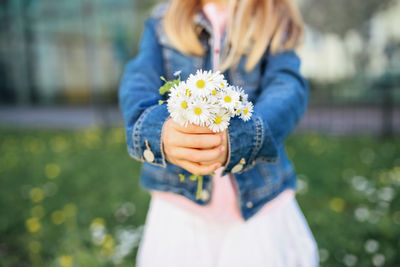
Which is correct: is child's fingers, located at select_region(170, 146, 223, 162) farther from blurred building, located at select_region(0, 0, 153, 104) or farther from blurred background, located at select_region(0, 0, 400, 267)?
blurred building, located at select_region(0, 0, 153, 104)

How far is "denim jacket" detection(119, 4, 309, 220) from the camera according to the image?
869 mm

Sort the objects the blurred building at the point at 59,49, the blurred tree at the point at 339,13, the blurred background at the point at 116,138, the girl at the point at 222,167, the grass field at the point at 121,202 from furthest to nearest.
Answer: the blurred building at the point at 59,49 → the blurred tree at the point at 339,13 → the blurred background at the point at 116,138 → the grass field at the point at 121,202 → the girl at the point at 222,167

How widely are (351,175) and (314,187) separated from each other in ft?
1.93

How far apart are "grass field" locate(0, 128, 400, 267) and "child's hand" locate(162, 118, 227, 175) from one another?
170 centimetres

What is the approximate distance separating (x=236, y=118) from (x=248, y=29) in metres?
0.44

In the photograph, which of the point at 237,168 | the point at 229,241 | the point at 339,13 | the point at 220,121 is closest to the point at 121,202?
the point at 229,241

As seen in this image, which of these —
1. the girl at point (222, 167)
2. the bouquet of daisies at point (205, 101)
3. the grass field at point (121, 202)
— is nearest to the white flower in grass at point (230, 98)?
the bouquet of daisies at point (205, 101)

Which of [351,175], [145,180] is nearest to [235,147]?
[145,180]

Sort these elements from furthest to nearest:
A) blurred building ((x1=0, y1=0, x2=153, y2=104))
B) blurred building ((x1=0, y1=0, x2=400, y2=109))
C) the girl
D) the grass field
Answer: blurred building ((x1=0, y1=0, x2=153, y2=104)) < blurred building ((x1=0, y1=0, x2=400, y2=109)) < the grass field < the girl

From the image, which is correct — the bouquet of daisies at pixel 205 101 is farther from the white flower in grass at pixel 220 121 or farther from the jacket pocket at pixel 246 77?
the jacket pocket at pixel 246 77

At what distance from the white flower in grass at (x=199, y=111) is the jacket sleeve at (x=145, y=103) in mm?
167

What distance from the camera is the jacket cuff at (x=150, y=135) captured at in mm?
863

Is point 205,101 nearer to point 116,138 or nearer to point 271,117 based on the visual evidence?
point 271,117

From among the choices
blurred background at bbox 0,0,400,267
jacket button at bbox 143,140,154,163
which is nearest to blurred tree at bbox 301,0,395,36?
blurred background at bbox 0,0,400,267
